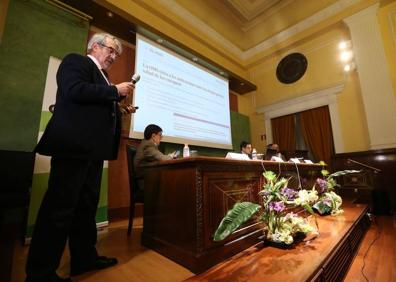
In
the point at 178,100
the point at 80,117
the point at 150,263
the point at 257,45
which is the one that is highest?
the point at 257,45

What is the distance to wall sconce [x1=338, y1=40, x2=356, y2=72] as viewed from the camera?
12.6ft

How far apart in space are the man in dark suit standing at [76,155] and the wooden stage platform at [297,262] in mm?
632

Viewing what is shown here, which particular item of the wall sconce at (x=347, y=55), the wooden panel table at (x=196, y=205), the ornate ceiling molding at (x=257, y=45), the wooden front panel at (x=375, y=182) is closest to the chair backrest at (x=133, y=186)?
the wooden panel table at (x=196, y=205)

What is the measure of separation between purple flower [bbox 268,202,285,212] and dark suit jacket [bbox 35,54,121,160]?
97cm

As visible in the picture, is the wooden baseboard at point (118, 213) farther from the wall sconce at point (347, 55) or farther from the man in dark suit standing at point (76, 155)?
the wall sconce at point (347, 55)

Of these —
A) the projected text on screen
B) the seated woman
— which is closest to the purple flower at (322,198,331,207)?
the seated woman

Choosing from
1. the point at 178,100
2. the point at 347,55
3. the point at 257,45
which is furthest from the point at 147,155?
the point at 257,45

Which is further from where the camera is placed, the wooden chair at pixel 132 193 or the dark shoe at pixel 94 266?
the wooden chair at pixel 132 193

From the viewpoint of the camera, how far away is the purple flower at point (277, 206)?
1.23 meters

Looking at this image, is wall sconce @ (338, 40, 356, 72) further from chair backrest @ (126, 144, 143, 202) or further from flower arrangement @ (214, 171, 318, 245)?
chair backrest @ (126, 144, 143, 202)

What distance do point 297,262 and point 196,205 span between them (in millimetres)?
595

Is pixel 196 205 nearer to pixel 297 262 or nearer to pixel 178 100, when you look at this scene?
pixel 297 262

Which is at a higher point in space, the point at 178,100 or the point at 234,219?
the point at 178,100

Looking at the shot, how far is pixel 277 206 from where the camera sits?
1236mm
